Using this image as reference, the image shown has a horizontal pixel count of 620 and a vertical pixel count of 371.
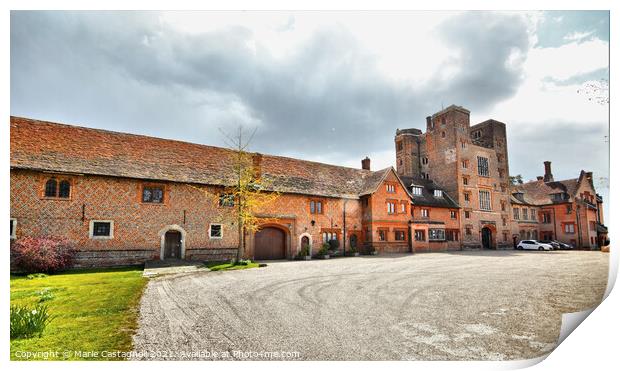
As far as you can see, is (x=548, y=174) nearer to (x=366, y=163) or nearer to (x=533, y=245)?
(x=533, y=245)

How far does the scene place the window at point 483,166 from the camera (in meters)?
42.3

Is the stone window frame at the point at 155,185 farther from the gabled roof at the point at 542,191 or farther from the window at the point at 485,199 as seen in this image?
the gabled roof at the point at 542,191

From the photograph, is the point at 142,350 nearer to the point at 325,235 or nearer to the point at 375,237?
the point at 325,235

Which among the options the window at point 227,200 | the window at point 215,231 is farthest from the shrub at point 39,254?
the window at point 227,200

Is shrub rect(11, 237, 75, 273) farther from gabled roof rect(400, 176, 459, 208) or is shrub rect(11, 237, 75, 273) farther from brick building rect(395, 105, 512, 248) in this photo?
brick building rect(395, 105, 512, 248)

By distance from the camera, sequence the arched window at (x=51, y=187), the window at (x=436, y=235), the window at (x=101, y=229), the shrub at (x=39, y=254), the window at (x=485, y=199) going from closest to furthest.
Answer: the shrub at (x=39, y=254) → the arched window at (x=51, y=187) → the window at (x=101, y=229) → the window at (x=436, y=235) → the window at (x=485, y=199)

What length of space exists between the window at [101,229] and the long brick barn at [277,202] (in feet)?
0.17

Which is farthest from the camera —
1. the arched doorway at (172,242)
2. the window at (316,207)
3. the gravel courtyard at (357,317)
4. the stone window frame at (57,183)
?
the window at (316,207)

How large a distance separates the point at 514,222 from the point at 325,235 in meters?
33.1

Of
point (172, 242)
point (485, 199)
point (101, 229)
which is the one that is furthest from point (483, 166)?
point (101, 229)

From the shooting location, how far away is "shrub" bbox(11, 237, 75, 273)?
14698mm

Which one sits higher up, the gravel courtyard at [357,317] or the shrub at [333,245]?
the shrub at [333,245]

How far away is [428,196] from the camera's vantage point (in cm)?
3850

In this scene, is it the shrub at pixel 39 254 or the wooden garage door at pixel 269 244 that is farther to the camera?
the wooden garage door at pixel 269 244
